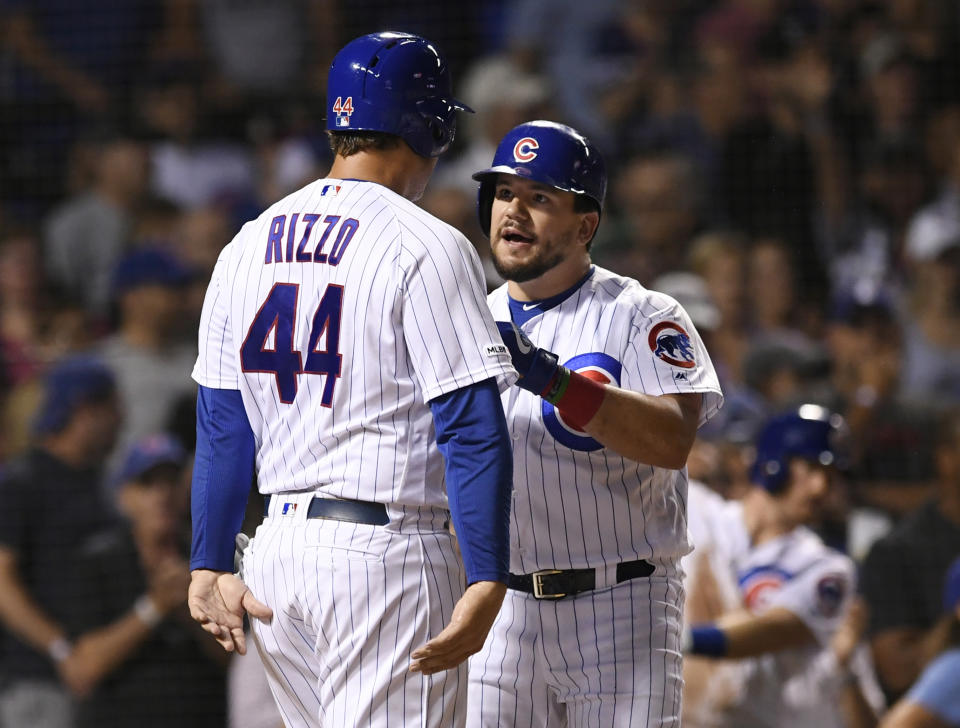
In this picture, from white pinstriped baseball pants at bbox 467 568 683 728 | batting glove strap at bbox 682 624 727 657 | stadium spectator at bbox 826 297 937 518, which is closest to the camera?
white pinstriped baseball pants at bbox 467 568 683 728

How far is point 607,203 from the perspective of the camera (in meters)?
6.61

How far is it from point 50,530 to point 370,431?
338 centimetres

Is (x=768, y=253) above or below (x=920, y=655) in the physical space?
above

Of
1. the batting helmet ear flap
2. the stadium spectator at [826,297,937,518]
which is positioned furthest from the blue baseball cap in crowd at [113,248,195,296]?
the batting helmet ear flap

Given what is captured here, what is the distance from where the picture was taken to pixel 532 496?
281cm

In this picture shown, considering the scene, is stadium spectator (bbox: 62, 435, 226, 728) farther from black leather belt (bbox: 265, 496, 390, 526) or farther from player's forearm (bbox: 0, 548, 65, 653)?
black leather belt (bbox: 265, 496, 390, 526)

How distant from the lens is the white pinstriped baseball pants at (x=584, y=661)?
2742 mm

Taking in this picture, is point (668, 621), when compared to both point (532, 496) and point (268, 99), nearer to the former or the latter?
point (532, 496)

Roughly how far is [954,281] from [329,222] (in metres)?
4.24

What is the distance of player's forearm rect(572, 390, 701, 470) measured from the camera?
2588mm

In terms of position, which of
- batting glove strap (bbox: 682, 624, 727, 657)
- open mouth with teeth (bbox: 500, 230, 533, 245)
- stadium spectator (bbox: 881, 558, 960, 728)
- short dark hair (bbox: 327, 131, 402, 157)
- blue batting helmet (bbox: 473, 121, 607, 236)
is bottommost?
stadium spectator (bbox: 881, 558, 960, 728)

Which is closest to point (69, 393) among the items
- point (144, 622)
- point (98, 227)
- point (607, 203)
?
point (144, 622)

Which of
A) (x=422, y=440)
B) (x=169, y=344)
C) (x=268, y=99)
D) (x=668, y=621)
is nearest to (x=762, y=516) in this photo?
(x=668, y=621)

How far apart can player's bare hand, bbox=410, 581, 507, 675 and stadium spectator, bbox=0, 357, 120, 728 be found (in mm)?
3257
